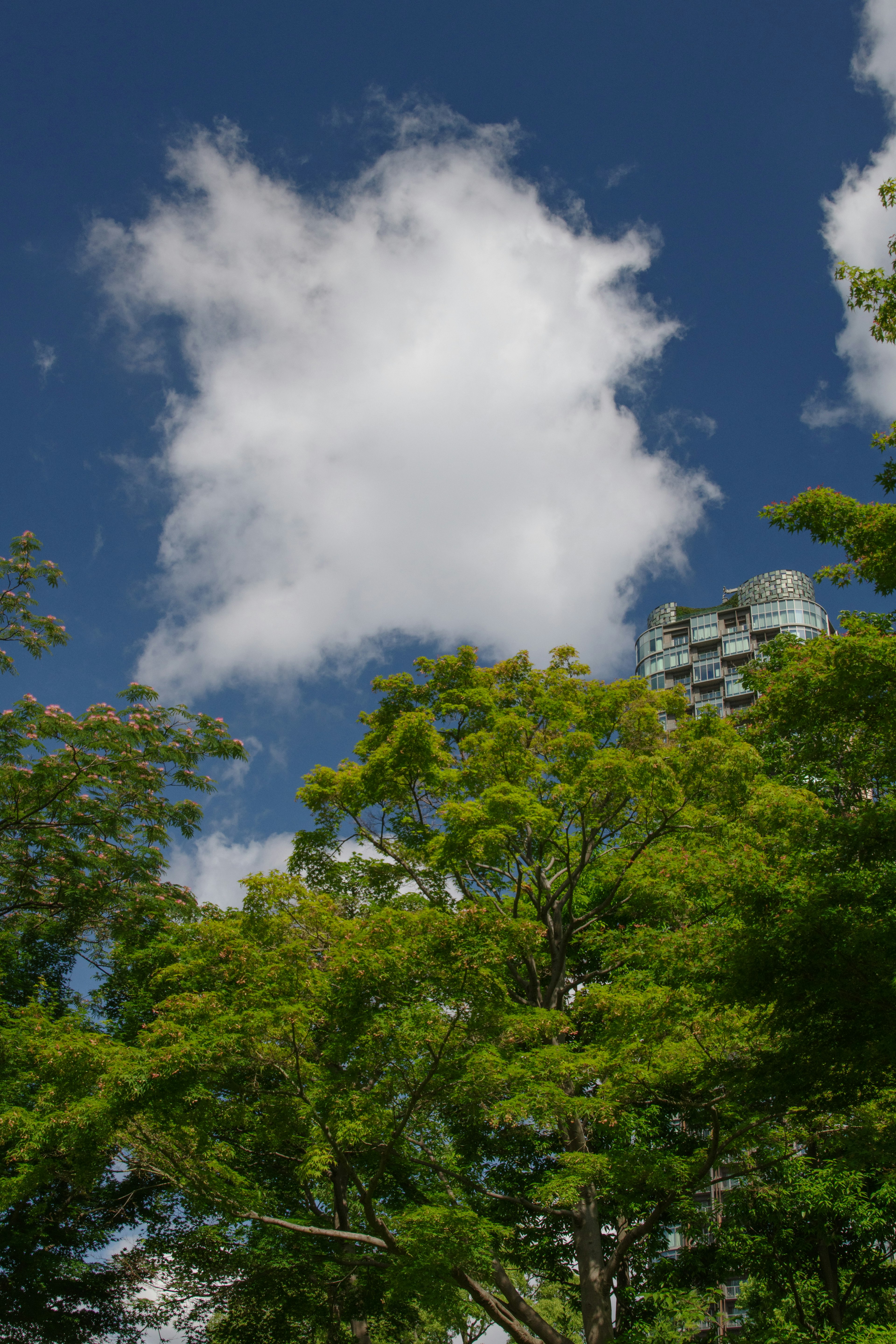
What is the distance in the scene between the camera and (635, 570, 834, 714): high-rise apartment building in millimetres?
83875

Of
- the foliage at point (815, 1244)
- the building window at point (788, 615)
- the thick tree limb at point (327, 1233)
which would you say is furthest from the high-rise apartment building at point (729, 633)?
the thick tree limb at point (327, 1233)

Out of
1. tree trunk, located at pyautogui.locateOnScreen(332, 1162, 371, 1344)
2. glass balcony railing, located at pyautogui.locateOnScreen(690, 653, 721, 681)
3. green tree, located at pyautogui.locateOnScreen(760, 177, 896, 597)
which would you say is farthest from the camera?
glass balcony railing, located at pyautogui.locateOnScreen(690, 653, 721, 681)

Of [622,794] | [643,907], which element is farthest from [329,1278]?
[622,794]

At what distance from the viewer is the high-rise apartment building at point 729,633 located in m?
83.9

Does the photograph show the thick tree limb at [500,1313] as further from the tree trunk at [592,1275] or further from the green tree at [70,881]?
the green tree at [70,881]

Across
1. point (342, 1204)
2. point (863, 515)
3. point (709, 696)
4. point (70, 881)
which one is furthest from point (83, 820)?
point (709, 696)

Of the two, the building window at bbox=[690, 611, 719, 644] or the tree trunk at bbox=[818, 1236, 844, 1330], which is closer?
the tree trunk at bbox=[818, 1236, 844, 1330]

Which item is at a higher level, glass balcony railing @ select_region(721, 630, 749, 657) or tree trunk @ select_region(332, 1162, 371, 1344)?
glass balcony railing @ select_region(721, 630, 749, 657)

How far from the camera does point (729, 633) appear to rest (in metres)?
86.4

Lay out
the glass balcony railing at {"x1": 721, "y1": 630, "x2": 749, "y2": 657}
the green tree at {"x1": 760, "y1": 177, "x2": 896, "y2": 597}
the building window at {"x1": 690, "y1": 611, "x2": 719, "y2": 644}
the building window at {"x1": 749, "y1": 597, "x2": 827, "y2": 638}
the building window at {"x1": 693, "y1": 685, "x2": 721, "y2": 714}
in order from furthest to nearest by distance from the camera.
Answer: the building window at {"x1": 690, "y1": 611, "x2": 719, "y2": 644} < the glass balcony railing at {"x1": 721, "y1": 630, "x2": 749, "y2": 657} < the building window at {"x1": 693, "y1": 685, "x2": 721, "y2": 714} < the building window at {"x1": 749, "y1": 597, "x2": 827, "y2": 638} < the green tree at {"x1": 760, "y1": 177, "x2": 896, "y2": 597}

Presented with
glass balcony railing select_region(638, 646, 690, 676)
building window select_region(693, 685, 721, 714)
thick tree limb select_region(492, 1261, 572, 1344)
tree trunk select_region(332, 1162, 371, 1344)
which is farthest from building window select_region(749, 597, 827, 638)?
thick tree limb select_region(492, 1261, 572, 1344)

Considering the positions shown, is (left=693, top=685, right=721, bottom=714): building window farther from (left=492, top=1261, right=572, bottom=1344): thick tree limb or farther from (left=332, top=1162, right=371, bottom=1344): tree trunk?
(left=492, top=1261, right=572, bottom=1344): thick tree limb

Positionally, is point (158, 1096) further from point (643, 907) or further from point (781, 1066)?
point (643, 907)

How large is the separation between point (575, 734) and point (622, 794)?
1.24 meters
